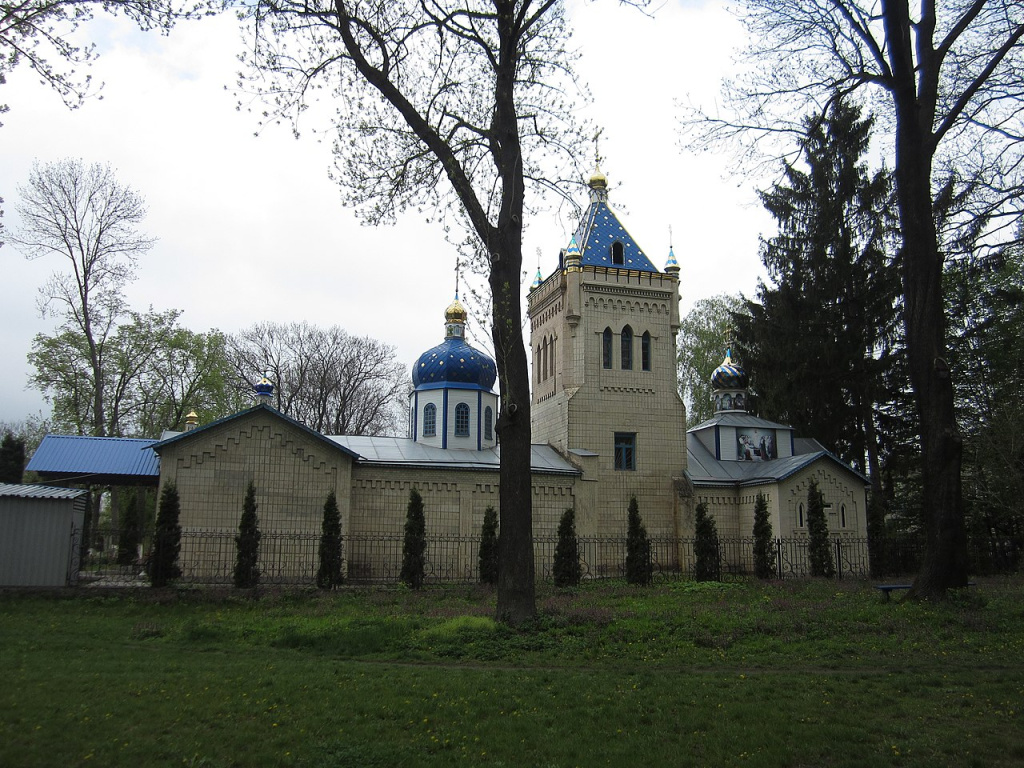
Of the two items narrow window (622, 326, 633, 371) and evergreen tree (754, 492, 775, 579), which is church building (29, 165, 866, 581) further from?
evergreen tree (754, 492, 775, 579)

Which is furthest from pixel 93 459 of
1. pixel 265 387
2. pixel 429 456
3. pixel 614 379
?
pixel 614 379

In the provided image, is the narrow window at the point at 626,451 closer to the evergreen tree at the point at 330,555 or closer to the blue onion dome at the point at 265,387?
the evergreen tree at the point at 330,555

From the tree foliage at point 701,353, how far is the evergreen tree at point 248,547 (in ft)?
82.0

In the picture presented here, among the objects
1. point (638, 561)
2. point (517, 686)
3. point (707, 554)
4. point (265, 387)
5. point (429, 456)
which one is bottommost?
point (517, 686)

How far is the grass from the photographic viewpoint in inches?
245

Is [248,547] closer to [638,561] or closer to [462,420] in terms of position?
[462,420]

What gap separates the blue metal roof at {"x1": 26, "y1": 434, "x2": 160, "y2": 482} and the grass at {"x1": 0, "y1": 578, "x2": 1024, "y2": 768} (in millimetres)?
7735

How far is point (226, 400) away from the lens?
3697cm

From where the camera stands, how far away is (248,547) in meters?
18.0

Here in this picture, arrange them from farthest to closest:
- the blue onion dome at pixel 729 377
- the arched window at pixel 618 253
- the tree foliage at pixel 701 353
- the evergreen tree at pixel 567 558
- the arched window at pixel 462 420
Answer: the tree foliage at pixel 701 353 < the blue onion dome at pixel 729 377 < the arched window at pixel 618 253 < the arched window at pixel 462 420 < the evergreen tree at pixel 567 558

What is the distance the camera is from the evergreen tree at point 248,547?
58.0 feet

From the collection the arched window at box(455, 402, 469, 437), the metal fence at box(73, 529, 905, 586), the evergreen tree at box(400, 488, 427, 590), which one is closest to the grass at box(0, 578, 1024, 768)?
the evergreen tree at box(400, 488, 427, 590)

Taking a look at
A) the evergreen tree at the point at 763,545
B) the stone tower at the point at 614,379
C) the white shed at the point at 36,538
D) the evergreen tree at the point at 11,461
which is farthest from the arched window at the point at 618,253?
the evergreen tree at the point at 11,461

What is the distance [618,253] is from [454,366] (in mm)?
6689
